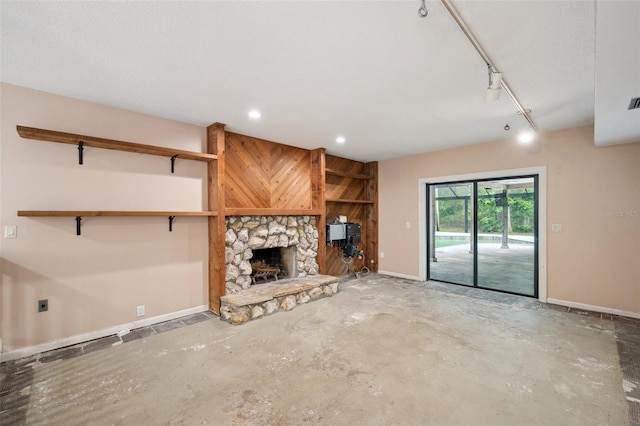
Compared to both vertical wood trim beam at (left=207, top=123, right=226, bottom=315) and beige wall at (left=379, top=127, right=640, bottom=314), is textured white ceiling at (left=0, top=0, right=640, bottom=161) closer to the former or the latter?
vertical wood trim beam at (left=207, top=123, right=226, bottom=315)

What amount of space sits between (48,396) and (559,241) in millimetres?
6155

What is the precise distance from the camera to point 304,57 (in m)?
2.27

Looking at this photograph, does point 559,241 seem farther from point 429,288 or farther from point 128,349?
point 128,349

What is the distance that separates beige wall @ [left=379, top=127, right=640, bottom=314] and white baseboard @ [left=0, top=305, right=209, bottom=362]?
5.34 m

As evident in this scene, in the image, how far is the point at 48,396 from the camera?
214cm

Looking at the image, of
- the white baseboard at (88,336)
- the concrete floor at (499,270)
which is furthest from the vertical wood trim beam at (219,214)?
the concrete floor at (499,270)

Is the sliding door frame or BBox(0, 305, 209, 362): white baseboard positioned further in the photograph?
the sliding door frame

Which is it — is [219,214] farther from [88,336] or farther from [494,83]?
[494,83]

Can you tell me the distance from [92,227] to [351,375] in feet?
10.3

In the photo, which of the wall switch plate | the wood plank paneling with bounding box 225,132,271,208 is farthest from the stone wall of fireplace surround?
the wall switch plate

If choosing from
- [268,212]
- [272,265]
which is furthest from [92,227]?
[272,265]

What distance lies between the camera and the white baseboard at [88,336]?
8.79 ft

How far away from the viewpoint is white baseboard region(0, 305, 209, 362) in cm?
268

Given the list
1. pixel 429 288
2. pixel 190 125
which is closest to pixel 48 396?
pixel 190 125
